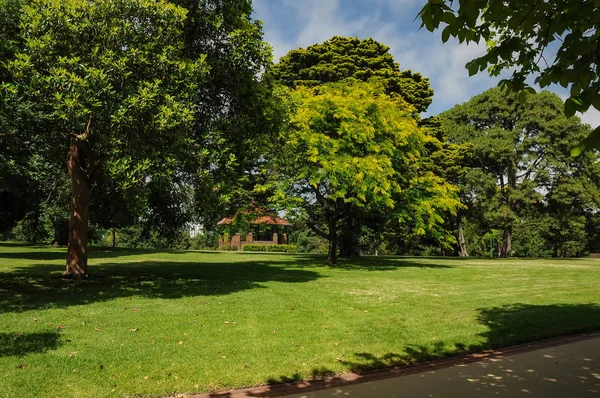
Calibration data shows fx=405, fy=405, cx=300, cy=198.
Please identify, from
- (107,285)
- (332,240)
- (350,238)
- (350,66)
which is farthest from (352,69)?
(107,285)

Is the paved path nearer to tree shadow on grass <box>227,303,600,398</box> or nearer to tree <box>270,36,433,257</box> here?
tree shadow on grass <box>227,303,600,398</box>

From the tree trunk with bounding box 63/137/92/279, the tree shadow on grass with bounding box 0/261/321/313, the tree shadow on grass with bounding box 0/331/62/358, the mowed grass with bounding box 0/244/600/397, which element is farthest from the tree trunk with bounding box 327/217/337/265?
the tree shadow on grass with bounding box 0/331/62/358

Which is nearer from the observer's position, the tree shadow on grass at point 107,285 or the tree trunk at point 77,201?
the tree shadow on grass at point 107,285

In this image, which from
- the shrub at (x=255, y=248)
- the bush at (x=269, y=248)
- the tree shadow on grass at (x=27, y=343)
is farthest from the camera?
the shrub at (x=255, y=248)

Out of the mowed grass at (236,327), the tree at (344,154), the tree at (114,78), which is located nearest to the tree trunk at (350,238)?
the tree at (344,154)

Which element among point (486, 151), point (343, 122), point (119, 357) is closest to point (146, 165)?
point (119, 357)

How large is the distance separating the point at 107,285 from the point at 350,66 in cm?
2441

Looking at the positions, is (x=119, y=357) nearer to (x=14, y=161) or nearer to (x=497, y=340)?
(x=497, y=340)

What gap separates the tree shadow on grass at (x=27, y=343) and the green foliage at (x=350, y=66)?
26.4m

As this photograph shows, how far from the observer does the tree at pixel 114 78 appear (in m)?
9.74

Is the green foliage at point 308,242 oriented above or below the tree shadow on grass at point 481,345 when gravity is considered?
above

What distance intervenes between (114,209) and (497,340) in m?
16.9

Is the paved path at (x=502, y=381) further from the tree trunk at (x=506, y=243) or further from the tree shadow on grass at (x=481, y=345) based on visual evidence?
the tree trunk at (x=506, y=243)

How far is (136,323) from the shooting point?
785 centimetres
